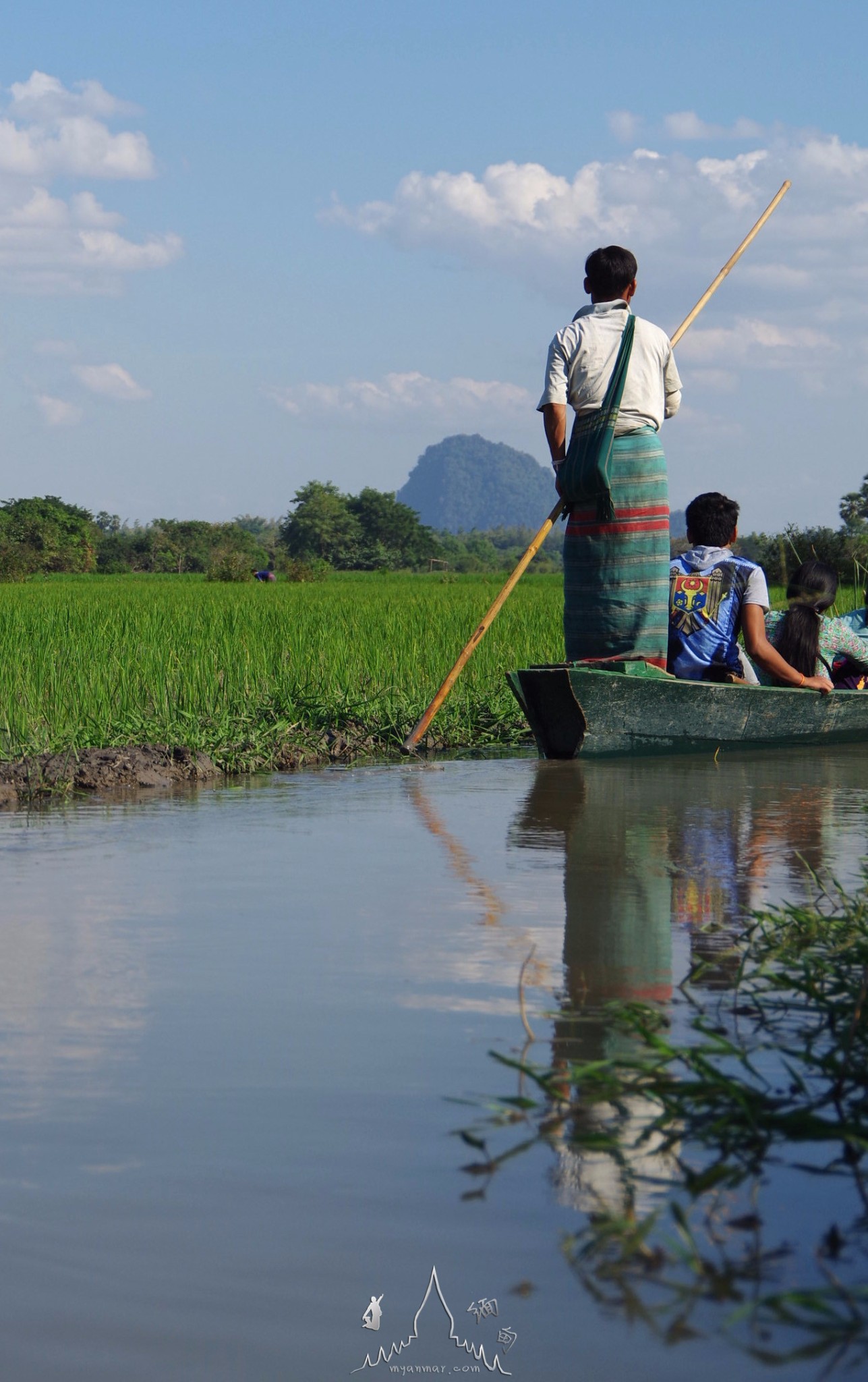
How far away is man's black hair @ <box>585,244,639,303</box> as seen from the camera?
21.5ft

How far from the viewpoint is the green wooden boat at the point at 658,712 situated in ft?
21.0

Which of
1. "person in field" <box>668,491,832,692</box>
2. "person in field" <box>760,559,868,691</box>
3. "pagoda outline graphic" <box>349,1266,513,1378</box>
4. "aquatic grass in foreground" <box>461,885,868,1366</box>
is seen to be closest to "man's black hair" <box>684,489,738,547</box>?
"person in field" <box>668,491,832,692</box>

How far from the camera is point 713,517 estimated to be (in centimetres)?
683

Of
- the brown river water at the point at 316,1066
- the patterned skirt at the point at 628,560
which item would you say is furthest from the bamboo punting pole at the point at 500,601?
the brown river water at the point at 316,1066

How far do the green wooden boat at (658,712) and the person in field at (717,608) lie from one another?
0.49ft

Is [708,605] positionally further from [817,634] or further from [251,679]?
[251,679]

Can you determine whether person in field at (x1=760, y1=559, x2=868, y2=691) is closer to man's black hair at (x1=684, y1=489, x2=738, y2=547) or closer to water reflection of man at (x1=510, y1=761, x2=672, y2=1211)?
man's black hair at (x1=684, y1=489, x2=738, y2=547)

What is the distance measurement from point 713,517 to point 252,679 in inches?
112

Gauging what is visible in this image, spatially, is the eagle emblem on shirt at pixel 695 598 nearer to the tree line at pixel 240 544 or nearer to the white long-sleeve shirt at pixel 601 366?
the white long-sleeve shirt at pixel 601 366

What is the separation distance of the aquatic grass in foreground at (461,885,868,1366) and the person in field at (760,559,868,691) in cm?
430

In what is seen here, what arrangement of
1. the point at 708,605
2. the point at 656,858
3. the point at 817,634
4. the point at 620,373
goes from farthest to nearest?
the point at 817,634, the point at 708,605, the point at 620,373, the point at 656,858

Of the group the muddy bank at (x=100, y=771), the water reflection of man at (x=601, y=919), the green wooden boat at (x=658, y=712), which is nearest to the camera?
the water reflection of man at (x=601, y=919)

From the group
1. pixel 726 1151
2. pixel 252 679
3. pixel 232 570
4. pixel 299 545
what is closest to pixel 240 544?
pixel 299 545

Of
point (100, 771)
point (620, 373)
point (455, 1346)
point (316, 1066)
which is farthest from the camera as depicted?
point (620, 373)
